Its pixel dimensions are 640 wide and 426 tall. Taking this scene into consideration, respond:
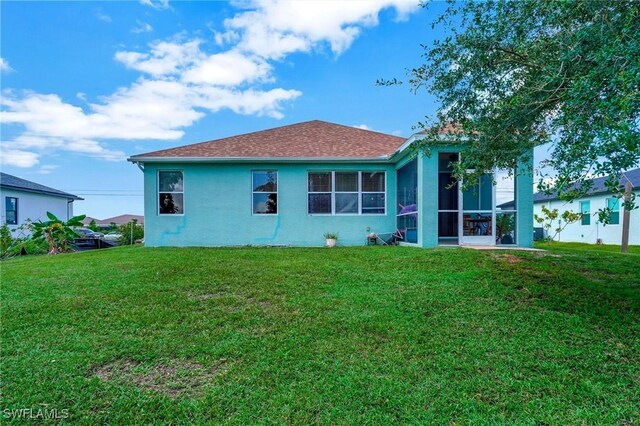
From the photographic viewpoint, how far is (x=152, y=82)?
14656mm

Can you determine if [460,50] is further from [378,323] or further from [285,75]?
[285,75]

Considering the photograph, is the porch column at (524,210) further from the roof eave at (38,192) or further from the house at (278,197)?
the roof eave at (38,192)

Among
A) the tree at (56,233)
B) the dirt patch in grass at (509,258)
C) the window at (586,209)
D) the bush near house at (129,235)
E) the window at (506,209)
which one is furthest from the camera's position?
the window at (586,209)

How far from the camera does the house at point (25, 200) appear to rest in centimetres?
2048

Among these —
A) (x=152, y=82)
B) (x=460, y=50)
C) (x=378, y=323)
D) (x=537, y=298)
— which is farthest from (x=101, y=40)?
(x=537, y=298)

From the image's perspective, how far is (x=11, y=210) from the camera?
68.6 feet

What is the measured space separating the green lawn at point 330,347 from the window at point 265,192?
5.95m

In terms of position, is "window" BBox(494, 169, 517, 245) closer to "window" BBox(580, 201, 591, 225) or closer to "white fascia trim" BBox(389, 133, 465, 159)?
"white fascia trim" BBox(389, 133, 465, 159)

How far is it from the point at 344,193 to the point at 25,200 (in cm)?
2145

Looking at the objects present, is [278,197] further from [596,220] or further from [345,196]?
[596,220]

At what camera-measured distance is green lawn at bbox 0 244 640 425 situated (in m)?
2.99

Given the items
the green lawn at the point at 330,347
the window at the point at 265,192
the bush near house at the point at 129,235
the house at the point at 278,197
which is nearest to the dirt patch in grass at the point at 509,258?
the green lawn at the point at 330,347

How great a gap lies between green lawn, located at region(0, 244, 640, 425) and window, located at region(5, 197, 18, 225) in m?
17.9

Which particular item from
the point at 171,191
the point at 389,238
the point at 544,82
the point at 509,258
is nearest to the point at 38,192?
the point at 171,191
